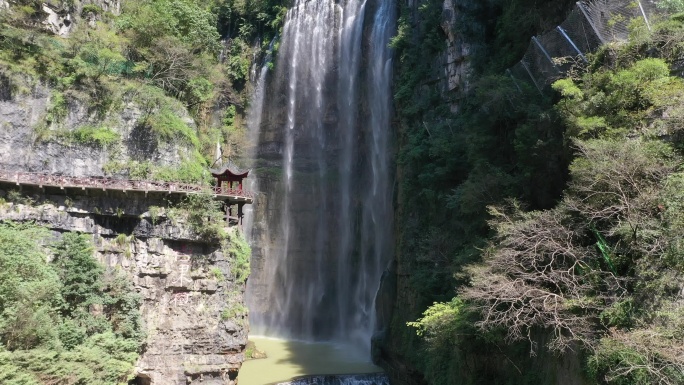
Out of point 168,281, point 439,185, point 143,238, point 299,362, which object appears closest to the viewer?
point 168,281

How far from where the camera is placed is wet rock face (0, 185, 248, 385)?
60.5ft

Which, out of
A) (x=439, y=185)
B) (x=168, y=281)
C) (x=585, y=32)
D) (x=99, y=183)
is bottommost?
(x=168, y=281)

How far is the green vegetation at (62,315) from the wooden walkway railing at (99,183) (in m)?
1.75

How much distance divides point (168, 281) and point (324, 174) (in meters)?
15.9

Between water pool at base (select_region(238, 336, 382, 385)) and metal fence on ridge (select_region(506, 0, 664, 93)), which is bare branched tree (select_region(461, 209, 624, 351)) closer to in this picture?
metal fence on ridge (select_region(506, 0, 664, 93))

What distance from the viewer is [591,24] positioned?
13.5m

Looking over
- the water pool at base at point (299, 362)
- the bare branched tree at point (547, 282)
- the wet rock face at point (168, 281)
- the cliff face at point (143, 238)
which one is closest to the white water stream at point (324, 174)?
the water pool at base at point (299, 362)

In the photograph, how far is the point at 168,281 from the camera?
19.0 metres

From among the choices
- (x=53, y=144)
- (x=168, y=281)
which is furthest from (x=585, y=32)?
(x=53, y=144)

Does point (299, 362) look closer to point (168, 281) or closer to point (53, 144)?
point (168, 281)

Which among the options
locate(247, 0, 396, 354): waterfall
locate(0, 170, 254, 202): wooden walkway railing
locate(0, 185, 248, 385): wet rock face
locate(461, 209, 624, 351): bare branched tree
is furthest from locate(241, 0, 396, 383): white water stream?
locate(461, 209, 624, 351): bare branched tree

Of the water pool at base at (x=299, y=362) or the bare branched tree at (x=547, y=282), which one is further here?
the water pool at base at (x=299, y=362)

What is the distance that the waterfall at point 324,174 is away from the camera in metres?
29.3

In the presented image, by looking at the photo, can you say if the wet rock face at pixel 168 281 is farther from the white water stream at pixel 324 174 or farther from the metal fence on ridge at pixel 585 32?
the metal fence on ridge at pixel 585 32
